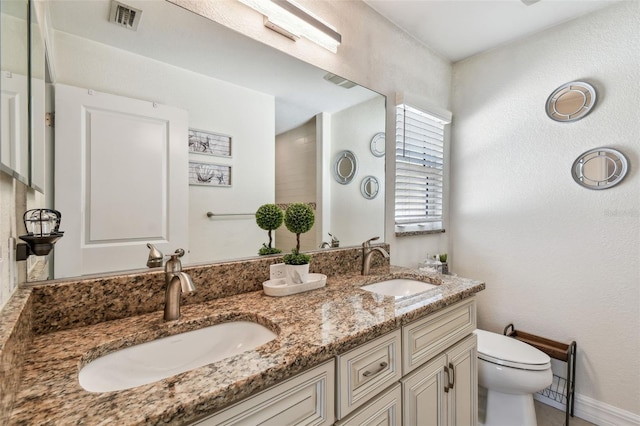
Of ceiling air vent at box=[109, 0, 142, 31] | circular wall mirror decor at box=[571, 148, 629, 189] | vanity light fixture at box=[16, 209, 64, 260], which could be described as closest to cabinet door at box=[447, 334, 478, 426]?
circular wall mirror decor at box=[571, 148, 629, 189]

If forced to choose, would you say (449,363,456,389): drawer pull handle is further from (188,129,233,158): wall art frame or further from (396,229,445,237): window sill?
(188,129,233,158): wall art frame

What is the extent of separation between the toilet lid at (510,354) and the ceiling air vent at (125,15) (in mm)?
2212

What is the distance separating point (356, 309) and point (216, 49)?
116 centimetres

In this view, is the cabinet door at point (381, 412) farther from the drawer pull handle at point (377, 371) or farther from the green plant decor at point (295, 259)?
the green plant decor at point (295, 259)

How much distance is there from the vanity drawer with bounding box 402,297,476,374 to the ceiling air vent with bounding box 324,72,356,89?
50.0 inches

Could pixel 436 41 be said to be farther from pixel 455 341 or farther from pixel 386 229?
pixel 455 341

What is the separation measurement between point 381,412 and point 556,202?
1809 millimetres

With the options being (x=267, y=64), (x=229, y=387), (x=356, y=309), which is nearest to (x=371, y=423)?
(x=356, y=309)

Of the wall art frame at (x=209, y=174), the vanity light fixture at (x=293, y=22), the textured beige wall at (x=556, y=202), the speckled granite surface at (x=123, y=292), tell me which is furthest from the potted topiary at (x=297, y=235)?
the textured beige wall at (x=556, y=202)

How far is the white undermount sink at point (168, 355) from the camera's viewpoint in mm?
707

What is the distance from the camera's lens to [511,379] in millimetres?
1549

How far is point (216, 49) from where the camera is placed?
1187 millimetres

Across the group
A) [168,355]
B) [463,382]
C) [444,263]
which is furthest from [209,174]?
[444,263]

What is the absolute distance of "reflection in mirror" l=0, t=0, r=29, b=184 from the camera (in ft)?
1.75
